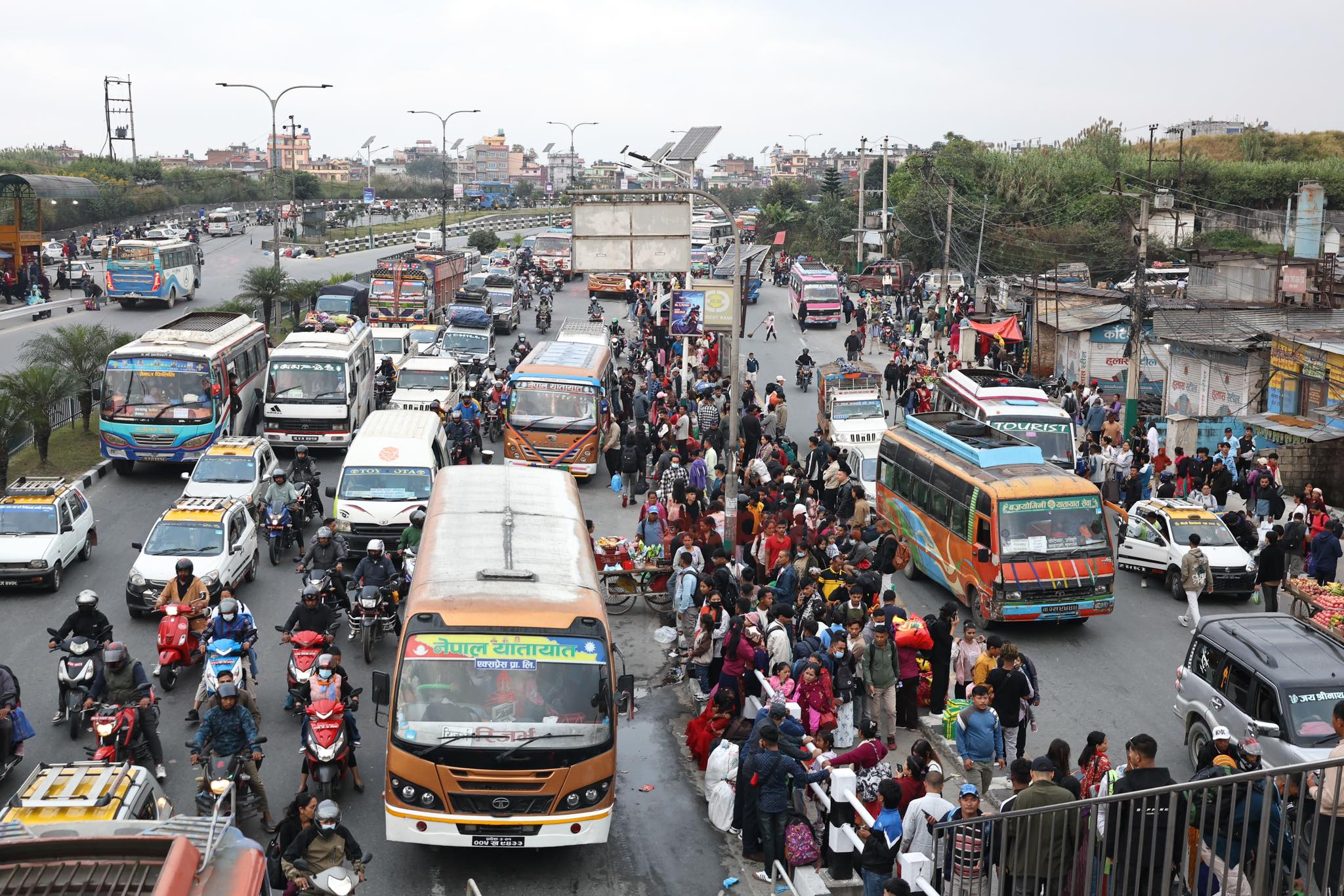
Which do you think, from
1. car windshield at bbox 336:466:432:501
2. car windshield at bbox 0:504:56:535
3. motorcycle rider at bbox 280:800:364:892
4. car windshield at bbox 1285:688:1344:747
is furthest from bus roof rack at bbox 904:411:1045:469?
car windshield at bbox 0:504:56:535

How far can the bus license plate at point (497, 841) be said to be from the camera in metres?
10.8

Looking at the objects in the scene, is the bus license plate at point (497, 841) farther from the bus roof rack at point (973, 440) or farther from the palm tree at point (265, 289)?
the palm tree at point (265, 289)

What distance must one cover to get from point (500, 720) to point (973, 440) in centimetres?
1173

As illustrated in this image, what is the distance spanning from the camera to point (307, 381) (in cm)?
2828

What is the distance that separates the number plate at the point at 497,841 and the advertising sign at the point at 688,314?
2666cm

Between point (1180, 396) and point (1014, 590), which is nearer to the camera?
point (1014, 590)

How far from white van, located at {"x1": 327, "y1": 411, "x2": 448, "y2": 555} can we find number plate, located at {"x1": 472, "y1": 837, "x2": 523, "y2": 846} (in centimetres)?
993

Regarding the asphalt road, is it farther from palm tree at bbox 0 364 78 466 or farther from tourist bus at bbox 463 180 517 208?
tourist bus at bbox 463 180 517 208

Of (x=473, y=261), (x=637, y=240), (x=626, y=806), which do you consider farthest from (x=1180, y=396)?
(x=473, y=261)

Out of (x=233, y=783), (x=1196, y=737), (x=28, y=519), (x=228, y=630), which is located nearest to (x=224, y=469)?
(x=28, y=519)

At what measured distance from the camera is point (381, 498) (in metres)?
20.7

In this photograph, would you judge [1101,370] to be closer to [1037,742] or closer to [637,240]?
[637,240]

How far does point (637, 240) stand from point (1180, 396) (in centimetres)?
1700

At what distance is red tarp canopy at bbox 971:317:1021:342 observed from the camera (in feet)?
137
